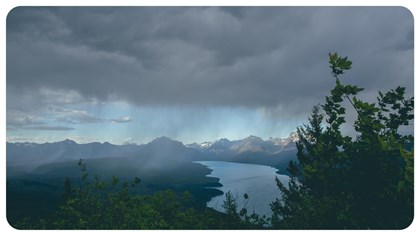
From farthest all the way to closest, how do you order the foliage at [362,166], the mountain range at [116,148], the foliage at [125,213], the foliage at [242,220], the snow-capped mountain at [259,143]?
1. the snow-capped mountain at [259,143]
2. the mountain range at [116,148]
3. the foliage at [242,220]
4. the foliage at [125,213]
5. the foliage at [362,166]

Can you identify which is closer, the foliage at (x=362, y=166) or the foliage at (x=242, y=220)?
the foliage at (x=362, y=166)

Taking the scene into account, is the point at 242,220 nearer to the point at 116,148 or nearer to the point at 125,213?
the point at 125,213

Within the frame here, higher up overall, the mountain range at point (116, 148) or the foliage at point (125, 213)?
the mountain range at point (116, 148)

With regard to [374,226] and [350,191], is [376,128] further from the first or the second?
[374,226]

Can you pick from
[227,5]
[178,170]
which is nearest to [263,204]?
[227,5]

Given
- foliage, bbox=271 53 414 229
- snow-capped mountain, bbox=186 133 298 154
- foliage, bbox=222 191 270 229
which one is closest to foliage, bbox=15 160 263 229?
foliage, bbox=222 191 270 229

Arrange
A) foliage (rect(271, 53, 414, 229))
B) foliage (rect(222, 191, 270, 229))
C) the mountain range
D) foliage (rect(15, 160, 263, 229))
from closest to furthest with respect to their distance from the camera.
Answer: foliage (rect(271, 53, 414, 229)) < foliage (rect(15, 160, 263, 229)) < foliage (rect(222, 191, 270, 229)) < the mountain range

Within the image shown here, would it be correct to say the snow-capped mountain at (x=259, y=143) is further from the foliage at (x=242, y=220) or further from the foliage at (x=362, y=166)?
the foliage at (x=362, y=166)

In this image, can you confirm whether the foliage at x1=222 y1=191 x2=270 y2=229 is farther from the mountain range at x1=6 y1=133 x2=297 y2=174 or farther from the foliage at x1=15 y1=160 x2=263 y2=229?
the mountain range at x1=6 y1=133 x2=297 y2=174

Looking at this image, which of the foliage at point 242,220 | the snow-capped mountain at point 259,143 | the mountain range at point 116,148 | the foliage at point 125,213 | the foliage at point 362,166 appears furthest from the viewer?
the snow-capped mountain at point 259,143

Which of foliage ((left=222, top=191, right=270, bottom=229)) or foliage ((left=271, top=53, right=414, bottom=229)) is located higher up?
foliage ((left=271, top=53, right=414, bottom=229))

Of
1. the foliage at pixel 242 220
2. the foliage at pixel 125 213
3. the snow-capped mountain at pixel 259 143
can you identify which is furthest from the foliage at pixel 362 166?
the snow-capped mountain at pixel 259 143

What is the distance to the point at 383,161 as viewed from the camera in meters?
5.06
